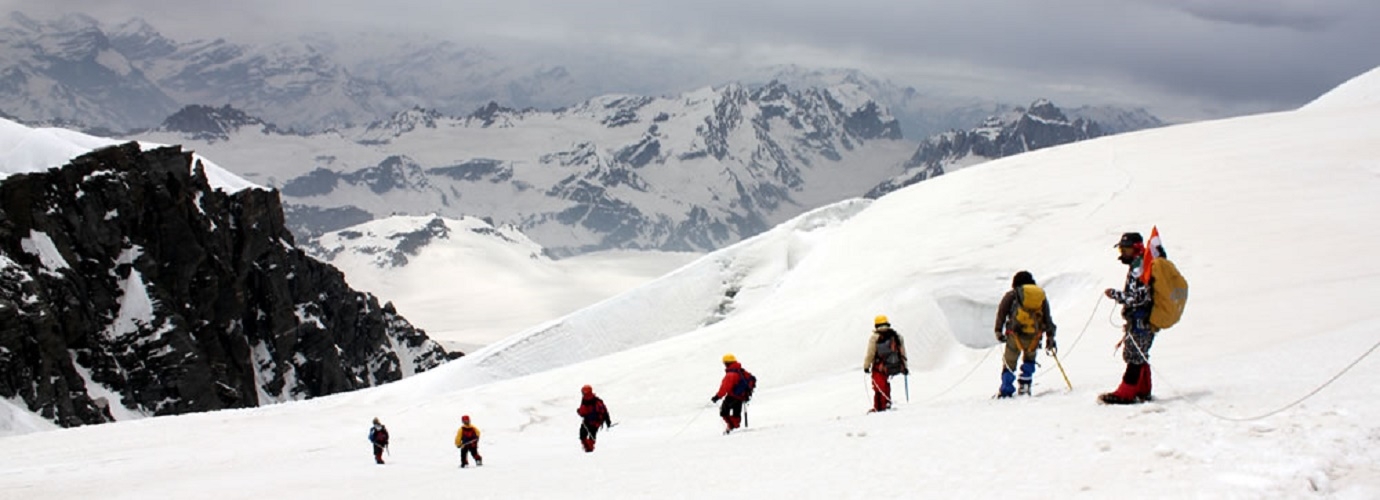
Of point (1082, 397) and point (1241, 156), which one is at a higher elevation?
point (1241, 156)

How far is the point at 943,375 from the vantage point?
2175cm

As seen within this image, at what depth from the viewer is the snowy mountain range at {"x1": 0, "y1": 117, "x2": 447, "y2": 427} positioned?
335ft

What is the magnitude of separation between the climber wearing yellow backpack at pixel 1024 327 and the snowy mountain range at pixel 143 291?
10234 centimetres

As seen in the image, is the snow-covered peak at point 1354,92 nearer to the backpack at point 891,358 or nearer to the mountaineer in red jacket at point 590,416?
the backpack at point 891,358

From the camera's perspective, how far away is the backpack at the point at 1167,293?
449 inches

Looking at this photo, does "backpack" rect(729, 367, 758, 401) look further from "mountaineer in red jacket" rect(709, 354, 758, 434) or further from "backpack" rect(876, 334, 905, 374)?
"backpack" rect(876, 334, 905, 374)

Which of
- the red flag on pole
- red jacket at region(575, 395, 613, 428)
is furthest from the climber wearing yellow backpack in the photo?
red jacket at region(575, 395, 613, 428)

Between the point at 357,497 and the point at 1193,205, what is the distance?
25.1 metres

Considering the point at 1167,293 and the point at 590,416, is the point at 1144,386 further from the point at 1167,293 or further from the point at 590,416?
the point at 590,416

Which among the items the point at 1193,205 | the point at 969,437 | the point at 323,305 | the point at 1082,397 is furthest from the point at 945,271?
the point at 323,305

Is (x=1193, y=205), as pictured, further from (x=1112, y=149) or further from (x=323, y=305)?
(x=323, y=305)

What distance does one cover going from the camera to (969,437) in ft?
35.7

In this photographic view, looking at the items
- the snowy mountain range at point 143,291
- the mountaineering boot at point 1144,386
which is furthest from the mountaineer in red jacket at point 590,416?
the snowy mountain range at point 143,291

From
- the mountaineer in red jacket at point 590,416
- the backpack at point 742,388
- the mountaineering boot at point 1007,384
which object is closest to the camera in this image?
the mountaineering boot at point 1007,384
